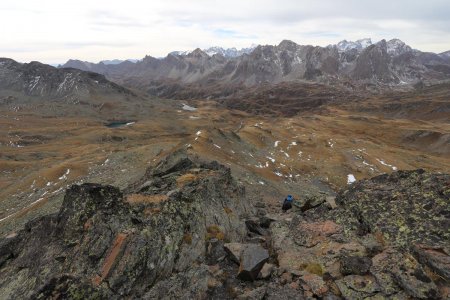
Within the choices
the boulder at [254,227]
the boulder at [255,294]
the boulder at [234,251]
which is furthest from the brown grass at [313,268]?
the boulder at [254,227]

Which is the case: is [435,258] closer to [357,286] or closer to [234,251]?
[357,286]

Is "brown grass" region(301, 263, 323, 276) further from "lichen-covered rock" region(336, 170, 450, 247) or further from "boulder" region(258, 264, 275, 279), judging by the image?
"lichen-covered rock" region(336, 170, 450, 247)

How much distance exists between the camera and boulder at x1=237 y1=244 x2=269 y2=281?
1795 cm

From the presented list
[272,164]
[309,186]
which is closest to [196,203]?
[309,186]

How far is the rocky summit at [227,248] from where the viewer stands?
640 inches

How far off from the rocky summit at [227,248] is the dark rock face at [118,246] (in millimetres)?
65

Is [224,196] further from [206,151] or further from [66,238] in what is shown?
[206,151]

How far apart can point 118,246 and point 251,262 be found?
7.03 metres

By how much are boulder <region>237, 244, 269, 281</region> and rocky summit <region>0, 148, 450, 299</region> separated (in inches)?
2.1

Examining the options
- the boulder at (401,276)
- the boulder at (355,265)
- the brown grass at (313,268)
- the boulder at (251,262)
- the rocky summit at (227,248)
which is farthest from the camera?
the boulder at (251,262)

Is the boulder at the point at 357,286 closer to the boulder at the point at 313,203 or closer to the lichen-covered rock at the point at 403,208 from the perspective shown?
the lichen-covered rock at the point at 403,208

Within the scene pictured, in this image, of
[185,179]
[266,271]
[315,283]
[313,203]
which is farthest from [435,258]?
[185,179]

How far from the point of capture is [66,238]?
20.8 meters

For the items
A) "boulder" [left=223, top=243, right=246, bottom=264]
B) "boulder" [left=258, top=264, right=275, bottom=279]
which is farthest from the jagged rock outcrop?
"boulder" [left=223, top=243, right=246, bottom=264]
